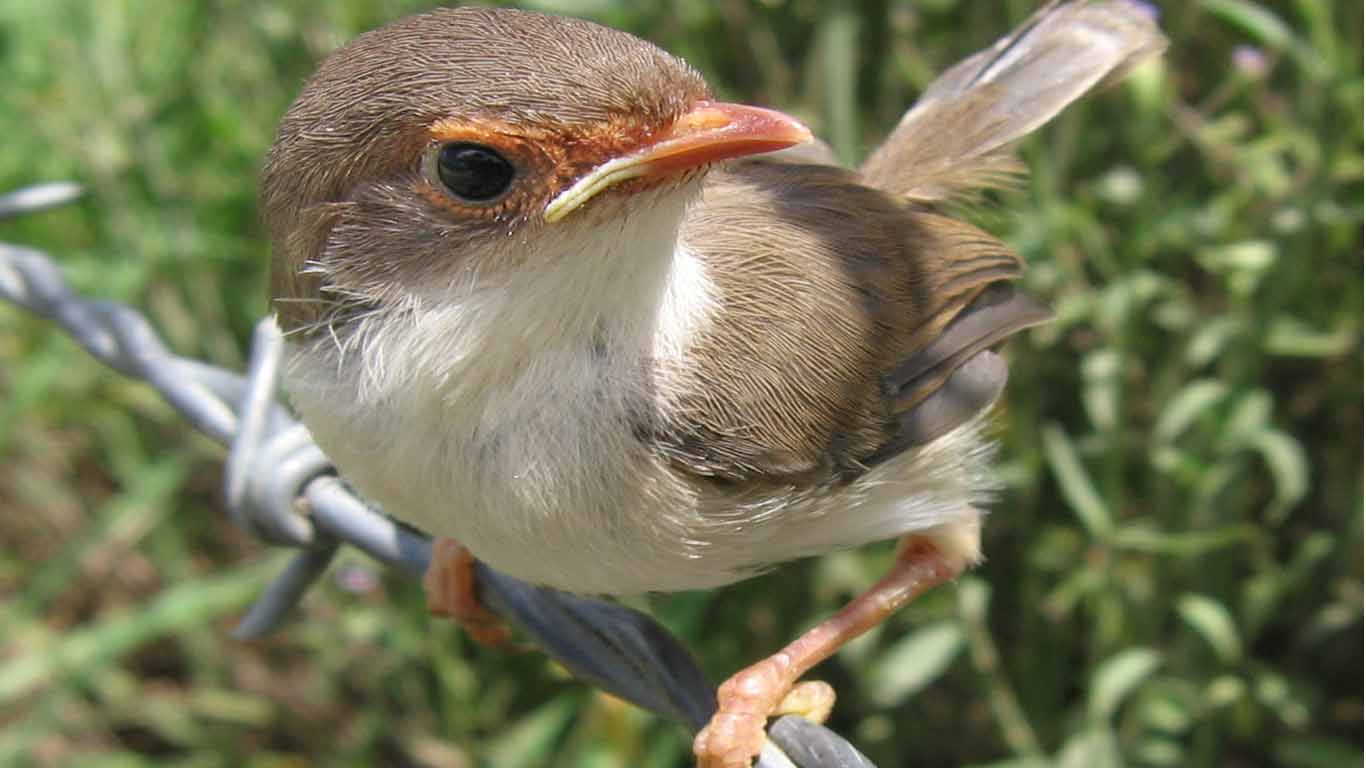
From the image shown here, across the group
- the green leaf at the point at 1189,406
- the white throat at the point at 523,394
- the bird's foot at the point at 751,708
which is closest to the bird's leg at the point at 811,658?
the bird's foot at the point at 751,708

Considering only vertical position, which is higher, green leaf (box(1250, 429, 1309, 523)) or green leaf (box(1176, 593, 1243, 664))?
green leaf (box(1250, 429, 1309, 523))

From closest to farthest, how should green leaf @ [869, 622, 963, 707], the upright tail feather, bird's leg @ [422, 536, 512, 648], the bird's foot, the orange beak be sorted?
the orange beak
the bird's foot
bird's leg @ [422, 536, 512, 648]
the upright tail feather
green leaf @ [869, 622, 963, 707]

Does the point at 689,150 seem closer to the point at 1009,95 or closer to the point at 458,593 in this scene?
the point at 458,593

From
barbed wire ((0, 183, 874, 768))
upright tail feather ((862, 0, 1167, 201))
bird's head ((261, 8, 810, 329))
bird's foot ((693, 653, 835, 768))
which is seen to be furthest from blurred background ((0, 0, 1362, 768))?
bird's head ((261, 8, 810, 329))

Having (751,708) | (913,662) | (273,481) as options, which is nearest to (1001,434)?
(913,662)

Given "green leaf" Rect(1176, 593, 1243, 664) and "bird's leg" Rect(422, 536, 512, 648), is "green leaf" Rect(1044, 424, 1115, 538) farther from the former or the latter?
"bird's leg" Rect(422, 536, 512, 648)

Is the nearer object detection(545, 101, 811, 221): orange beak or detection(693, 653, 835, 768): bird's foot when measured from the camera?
detection(545, 101, 811, 221): orange beak

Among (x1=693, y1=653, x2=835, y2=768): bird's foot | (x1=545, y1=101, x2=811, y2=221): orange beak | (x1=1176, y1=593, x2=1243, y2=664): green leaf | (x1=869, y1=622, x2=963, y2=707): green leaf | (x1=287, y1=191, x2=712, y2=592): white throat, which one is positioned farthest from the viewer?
(x1=869, y1=622, x2=963, y2=707): green leaf

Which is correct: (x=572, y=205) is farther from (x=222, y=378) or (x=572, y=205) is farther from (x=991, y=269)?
(x=991, y=269)
